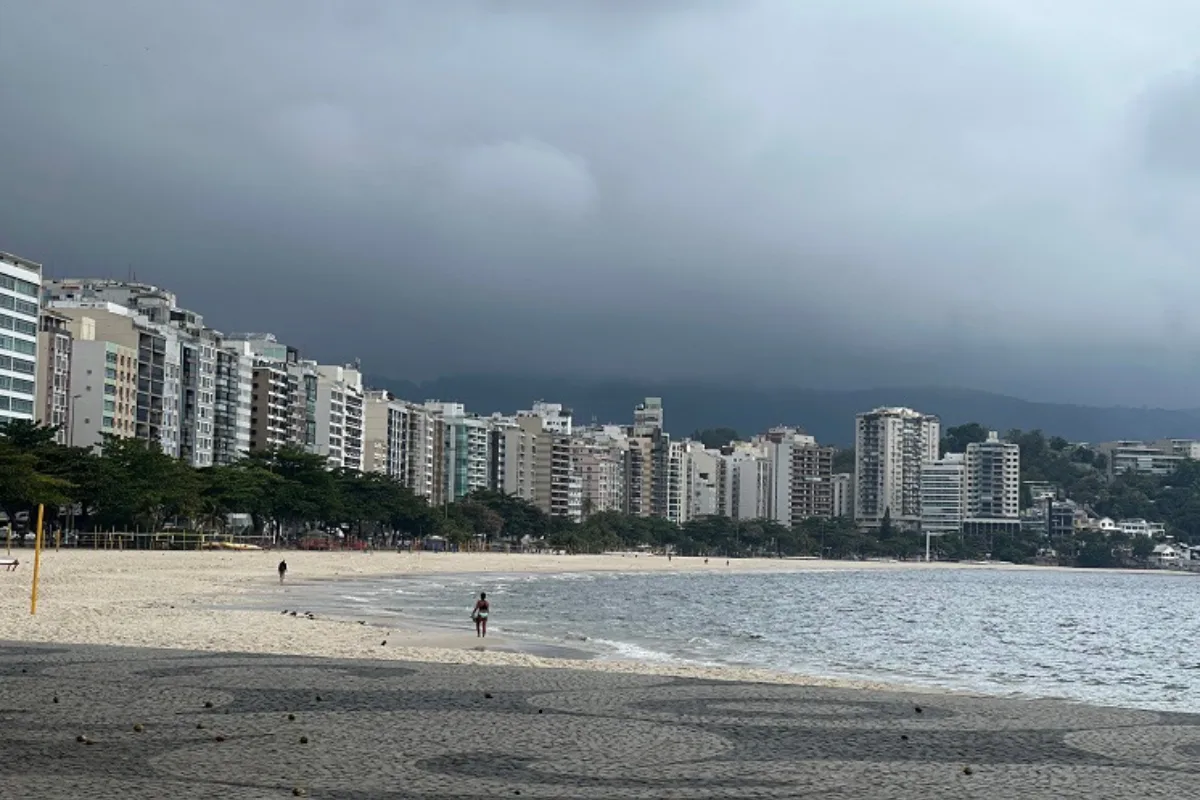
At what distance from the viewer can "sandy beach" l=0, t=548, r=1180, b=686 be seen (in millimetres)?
31297

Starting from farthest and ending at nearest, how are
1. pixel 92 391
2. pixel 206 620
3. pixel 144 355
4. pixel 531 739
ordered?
1. pixel 144 355
2. pixel 92 391
3. pixel 206 620
4. pixel 531 739

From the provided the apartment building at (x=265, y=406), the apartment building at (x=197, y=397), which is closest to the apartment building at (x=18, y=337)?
the apartment building at (x=197, y=397)

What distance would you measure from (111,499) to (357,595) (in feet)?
142

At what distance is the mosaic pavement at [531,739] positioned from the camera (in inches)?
556

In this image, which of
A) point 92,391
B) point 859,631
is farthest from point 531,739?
point 92,391

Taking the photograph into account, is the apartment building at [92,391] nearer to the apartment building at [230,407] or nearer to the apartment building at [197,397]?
the apartment building at [197,397]

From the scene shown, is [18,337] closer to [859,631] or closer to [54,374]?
[54,374]

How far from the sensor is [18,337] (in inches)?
5034

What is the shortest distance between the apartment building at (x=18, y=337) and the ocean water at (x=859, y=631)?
44.3 m

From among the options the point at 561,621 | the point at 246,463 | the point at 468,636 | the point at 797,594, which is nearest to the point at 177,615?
the point at 468,636

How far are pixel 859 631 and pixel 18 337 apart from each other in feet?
289

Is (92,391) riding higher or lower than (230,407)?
lower

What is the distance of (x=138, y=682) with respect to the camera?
71.0 ft

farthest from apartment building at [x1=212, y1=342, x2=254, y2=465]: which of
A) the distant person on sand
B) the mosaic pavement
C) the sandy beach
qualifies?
the mosaic pavement
